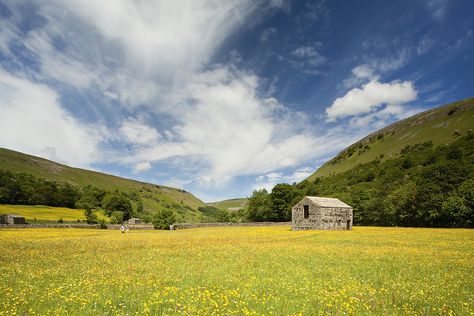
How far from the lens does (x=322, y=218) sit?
6512 cm

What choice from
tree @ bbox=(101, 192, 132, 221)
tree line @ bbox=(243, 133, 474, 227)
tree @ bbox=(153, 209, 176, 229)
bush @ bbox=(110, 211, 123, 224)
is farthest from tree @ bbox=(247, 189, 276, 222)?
tree @ bbox=(101, 192, 132, 221)

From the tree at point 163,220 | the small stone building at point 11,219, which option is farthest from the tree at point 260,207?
the small stone building at point 11,219

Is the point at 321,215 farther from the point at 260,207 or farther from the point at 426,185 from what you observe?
the point at 260,207

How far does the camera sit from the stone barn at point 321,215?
6544 centimetres

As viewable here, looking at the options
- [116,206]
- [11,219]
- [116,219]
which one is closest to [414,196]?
[116,219]

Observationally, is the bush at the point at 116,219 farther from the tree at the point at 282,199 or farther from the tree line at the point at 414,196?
the tree at the point at 282,199

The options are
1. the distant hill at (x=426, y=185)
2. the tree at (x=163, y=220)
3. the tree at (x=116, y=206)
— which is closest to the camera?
the distant hill at (x=426, y=185)

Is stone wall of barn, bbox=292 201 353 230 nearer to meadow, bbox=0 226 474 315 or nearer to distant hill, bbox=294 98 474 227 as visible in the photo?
distant hill, bbox=294 98 474 227

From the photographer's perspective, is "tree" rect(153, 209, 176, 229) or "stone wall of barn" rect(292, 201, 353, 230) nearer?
"stone wall of barn" rect(292, 201, 353, 230)

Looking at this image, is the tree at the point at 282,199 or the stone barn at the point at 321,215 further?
the tree at the point at 282,199

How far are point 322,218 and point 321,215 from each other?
0.73m

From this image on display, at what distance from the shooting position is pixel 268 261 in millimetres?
20500

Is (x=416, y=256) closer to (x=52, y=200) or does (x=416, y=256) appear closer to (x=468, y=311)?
(x=468, y=311)

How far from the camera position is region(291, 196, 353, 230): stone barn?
65.4 metres
